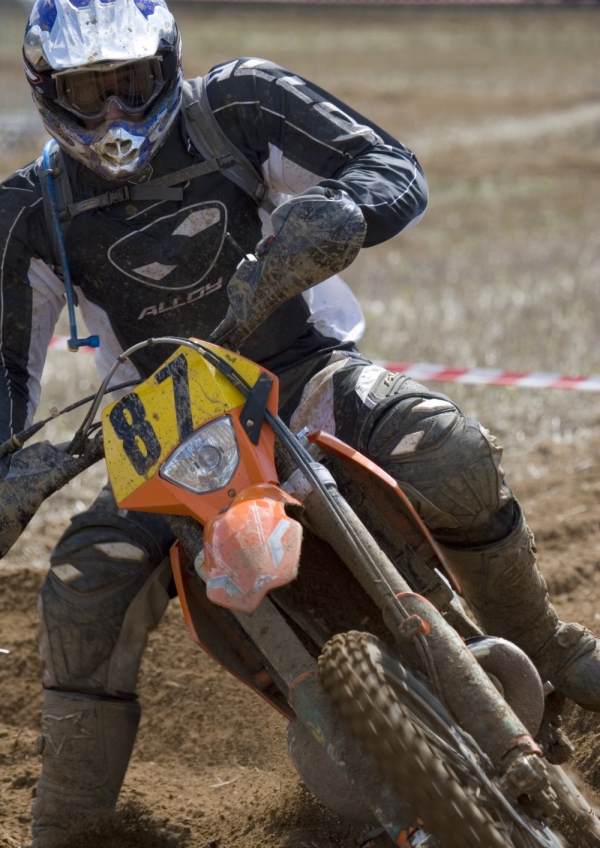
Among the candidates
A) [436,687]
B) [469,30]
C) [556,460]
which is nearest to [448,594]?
[436,687]

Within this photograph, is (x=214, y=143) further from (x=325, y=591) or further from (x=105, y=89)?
(x=325, y=591)

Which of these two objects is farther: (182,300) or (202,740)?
(202,740)

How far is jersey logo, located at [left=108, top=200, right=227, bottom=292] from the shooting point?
3.29m

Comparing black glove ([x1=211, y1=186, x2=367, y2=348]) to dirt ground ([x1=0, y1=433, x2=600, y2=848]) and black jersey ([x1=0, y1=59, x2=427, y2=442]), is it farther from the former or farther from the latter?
dirt ground ([x1=0, y1=433, x2=600, y2=848])

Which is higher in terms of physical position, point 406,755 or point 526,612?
point 406,755

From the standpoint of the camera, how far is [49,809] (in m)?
3.15

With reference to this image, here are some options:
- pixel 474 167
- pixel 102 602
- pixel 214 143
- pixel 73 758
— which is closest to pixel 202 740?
pixel 73 758

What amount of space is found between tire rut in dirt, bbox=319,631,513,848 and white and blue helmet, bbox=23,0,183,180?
1537 millimetres

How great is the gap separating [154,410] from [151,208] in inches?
31.0

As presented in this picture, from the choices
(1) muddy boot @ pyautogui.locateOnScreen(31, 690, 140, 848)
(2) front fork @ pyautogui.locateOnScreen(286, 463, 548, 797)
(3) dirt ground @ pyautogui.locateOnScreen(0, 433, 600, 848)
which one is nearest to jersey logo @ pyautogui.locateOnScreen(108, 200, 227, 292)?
(2) front fork @ pyautogui.locateOnScreen(286, 463, 548, 797)

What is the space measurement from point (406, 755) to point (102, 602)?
1192 millimetres

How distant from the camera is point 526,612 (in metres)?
3.16

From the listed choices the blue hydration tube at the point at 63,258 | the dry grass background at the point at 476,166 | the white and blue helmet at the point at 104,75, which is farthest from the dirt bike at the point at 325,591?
the dry grass background at the point at 476,166

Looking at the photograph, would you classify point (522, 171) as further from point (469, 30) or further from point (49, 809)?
point (469, 30)
